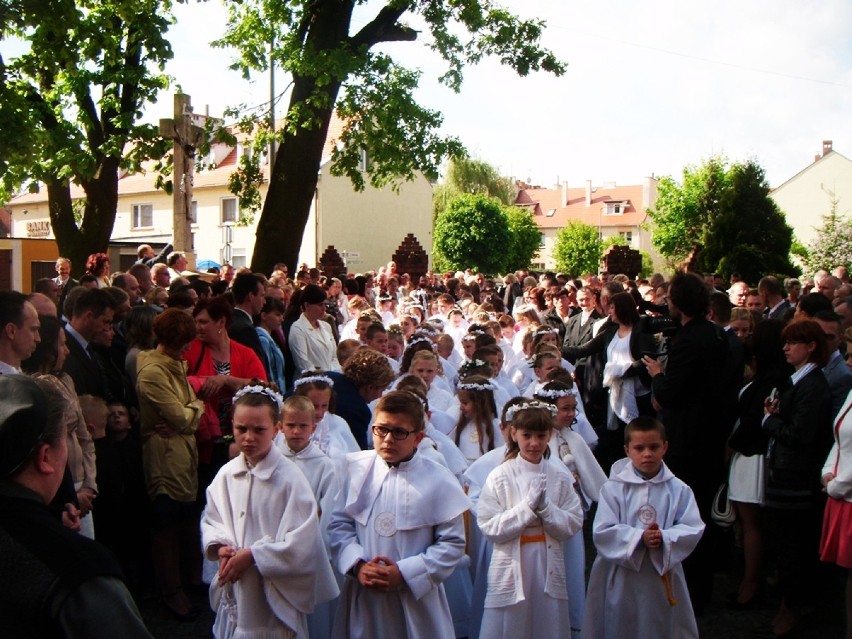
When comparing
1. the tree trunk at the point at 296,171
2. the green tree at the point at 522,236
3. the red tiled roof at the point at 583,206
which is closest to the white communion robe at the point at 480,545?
the tree trunk at the point at 296,171

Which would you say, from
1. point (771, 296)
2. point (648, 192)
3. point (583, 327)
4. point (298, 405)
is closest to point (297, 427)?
point (298, 405)

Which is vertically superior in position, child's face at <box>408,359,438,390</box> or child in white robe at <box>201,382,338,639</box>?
child's face at <box>408,359,438,390</box>

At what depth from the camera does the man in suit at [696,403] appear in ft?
21.6

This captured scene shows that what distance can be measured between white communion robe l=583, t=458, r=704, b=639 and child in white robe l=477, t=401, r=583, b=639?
21 centimetres

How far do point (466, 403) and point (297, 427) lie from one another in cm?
187

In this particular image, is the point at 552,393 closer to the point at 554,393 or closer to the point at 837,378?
the point at 554,393

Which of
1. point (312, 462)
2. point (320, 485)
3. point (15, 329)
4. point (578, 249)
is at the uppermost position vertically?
point (578, 249)

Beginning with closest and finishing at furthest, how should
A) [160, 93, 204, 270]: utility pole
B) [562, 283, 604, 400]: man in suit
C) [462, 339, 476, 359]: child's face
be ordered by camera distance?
[462, 339, 476, 359]: child's face < [562, 283, 604, 400]: man in suit < [160, 93, 204, 270]: utility pole

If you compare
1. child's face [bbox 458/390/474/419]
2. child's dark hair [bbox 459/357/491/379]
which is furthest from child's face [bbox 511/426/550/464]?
child's dark hair [bbox 459/357/491/379]

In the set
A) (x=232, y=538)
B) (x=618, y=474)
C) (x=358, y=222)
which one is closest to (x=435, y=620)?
(x=232, y=538)

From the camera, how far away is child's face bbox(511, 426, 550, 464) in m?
5.30

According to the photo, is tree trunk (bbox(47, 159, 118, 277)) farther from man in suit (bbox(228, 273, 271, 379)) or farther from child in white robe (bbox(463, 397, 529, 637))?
child in white robe (bbox(463, 397, 529, 637))

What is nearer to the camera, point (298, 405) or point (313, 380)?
point (298, 405)

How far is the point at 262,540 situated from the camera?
447 cm
